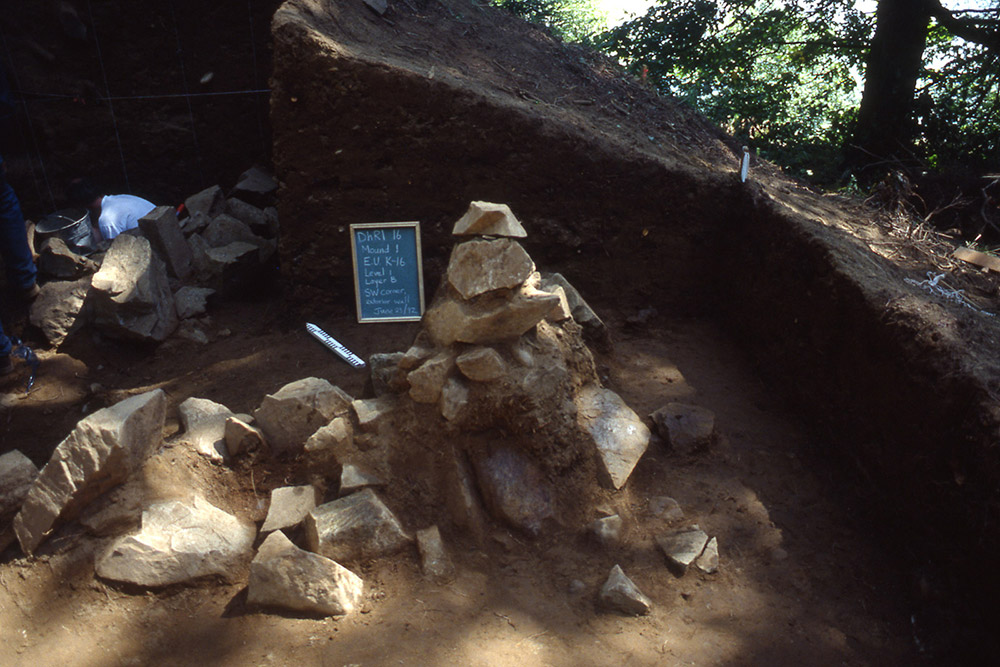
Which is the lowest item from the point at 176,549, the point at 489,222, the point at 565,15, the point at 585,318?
the point at 176,549

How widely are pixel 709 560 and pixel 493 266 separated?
51.9 inches

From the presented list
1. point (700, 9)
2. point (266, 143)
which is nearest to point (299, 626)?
point (266, 143)

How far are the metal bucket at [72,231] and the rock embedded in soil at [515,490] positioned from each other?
423cm

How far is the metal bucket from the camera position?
5.28m

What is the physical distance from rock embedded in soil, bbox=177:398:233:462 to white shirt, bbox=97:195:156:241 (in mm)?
3057

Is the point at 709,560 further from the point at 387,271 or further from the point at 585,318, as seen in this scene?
the point at 387,271

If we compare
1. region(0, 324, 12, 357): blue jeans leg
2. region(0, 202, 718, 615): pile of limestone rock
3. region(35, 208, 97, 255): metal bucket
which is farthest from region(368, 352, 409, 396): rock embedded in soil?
region(35, 208, 97, 255): metal bucket

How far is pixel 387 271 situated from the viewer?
3.92m

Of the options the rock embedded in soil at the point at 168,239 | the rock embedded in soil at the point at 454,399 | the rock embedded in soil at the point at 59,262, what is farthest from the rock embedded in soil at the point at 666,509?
the rock embedded in soil at the point at 59,262

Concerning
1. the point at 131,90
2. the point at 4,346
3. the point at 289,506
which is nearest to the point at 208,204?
the point at 131,90

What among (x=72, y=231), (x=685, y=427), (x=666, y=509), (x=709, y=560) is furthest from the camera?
(x=72, y=231)

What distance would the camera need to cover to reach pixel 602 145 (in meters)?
4.05

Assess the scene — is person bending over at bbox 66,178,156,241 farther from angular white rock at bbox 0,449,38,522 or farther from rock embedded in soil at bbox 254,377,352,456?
rock embedded in soil at bbox 254,377,352,456

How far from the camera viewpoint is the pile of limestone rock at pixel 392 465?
Result: 2365 millimetres
